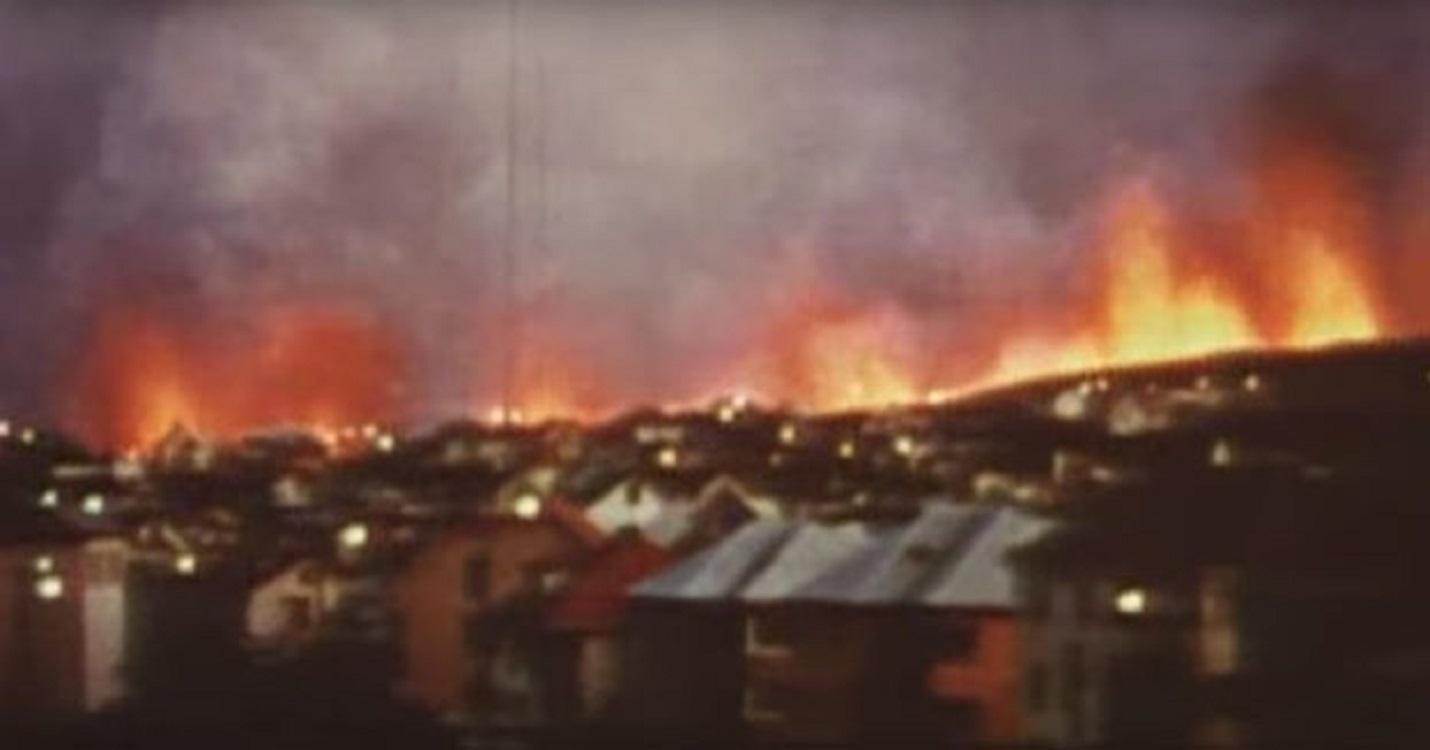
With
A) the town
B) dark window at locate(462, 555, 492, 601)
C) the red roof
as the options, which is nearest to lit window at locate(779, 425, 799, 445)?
the town

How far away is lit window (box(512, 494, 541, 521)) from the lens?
405cm

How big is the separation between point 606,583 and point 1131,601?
114 cm

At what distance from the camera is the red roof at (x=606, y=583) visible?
3.99m

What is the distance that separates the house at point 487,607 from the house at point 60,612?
0.51m

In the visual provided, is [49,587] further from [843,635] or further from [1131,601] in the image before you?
[1131,601]

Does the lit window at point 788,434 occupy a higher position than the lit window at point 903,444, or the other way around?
the lit window at point 788,434

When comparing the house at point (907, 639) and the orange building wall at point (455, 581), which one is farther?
the orange building wall at point (455, 581)

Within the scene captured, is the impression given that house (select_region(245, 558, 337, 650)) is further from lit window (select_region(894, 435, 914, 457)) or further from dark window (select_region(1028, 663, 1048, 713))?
dark window (select_region(1028, 663, 1048, 713))

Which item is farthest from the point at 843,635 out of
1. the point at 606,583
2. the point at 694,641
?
the point at 606,583

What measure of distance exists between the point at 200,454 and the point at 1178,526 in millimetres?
1703

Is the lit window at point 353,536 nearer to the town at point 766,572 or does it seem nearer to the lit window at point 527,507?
the town at point 766,572

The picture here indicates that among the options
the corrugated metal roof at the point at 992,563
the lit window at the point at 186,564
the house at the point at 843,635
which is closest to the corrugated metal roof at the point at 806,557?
the house at the point at 843,635

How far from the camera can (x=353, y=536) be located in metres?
4.10

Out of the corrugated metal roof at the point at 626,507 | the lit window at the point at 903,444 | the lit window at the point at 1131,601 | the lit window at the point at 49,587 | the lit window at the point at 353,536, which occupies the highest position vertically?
the lit window at the point at 903,444
